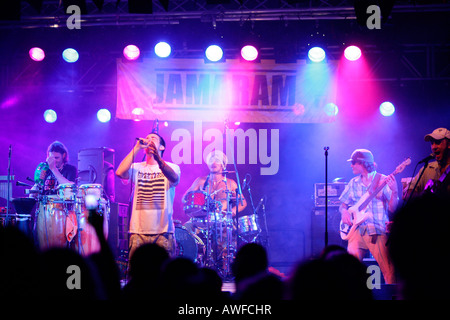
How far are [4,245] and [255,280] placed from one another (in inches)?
45.6

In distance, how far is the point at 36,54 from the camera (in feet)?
34.4

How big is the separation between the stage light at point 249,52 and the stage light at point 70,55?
370cm

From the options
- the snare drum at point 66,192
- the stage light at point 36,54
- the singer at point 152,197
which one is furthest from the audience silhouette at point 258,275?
the stage light at point 36,54

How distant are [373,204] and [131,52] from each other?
604 cm

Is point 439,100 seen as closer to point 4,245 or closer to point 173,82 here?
point 173,82

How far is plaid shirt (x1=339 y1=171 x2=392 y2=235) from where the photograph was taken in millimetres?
7488

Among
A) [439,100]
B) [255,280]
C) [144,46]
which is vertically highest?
[144,46]

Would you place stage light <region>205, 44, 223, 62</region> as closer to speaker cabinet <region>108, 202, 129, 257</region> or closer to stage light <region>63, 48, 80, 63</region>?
stage light <region>63, 48, 80, 63</region>

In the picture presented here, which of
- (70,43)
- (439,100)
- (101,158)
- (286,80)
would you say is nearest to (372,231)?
(286,80)

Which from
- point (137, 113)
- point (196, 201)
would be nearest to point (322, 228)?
point (196, 201)

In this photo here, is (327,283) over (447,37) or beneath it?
beneath

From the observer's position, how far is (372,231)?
7.46 m

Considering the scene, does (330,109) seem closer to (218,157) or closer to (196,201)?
(218,157)

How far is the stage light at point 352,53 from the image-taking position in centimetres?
1012
